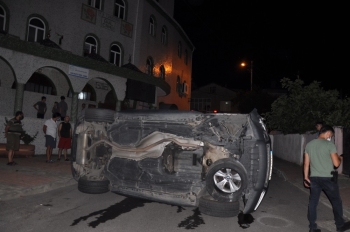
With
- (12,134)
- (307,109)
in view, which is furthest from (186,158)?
(307,109)

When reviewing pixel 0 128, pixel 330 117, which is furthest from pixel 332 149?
pixel 0 128

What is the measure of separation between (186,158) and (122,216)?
4.89 ft

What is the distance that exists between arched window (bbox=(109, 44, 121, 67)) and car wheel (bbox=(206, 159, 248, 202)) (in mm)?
14189

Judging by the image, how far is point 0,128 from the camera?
1048 centimetres

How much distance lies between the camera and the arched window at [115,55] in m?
17.4

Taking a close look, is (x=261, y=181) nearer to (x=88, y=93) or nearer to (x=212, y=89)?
(x=88, y=93)

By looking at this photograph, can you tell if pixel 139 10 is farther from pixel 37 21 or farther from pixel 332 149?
pixel 332 149

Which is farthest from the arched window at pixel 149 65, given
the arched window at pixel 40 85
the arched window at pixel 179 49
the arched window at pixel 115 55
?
the arched window at pixel 40 85

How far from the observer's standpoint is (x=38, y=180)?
6781mm

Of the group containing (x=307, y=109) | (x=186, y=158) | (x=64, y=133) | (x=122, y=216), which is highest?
(x=307, y=109)

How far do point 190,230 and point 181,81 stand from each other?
2271 centimetres

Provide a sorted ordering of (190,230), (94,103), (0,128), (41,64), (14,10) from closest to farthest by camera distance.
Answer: (190,230), (0,128), (41,64), (14,10), (94,103)

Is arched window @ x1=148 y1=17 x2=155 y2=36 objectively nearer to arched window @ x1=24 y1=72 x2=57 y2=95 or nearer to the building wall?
the building wall

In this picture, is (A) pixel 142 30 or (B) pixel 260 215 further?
(A) pixel 142 30
